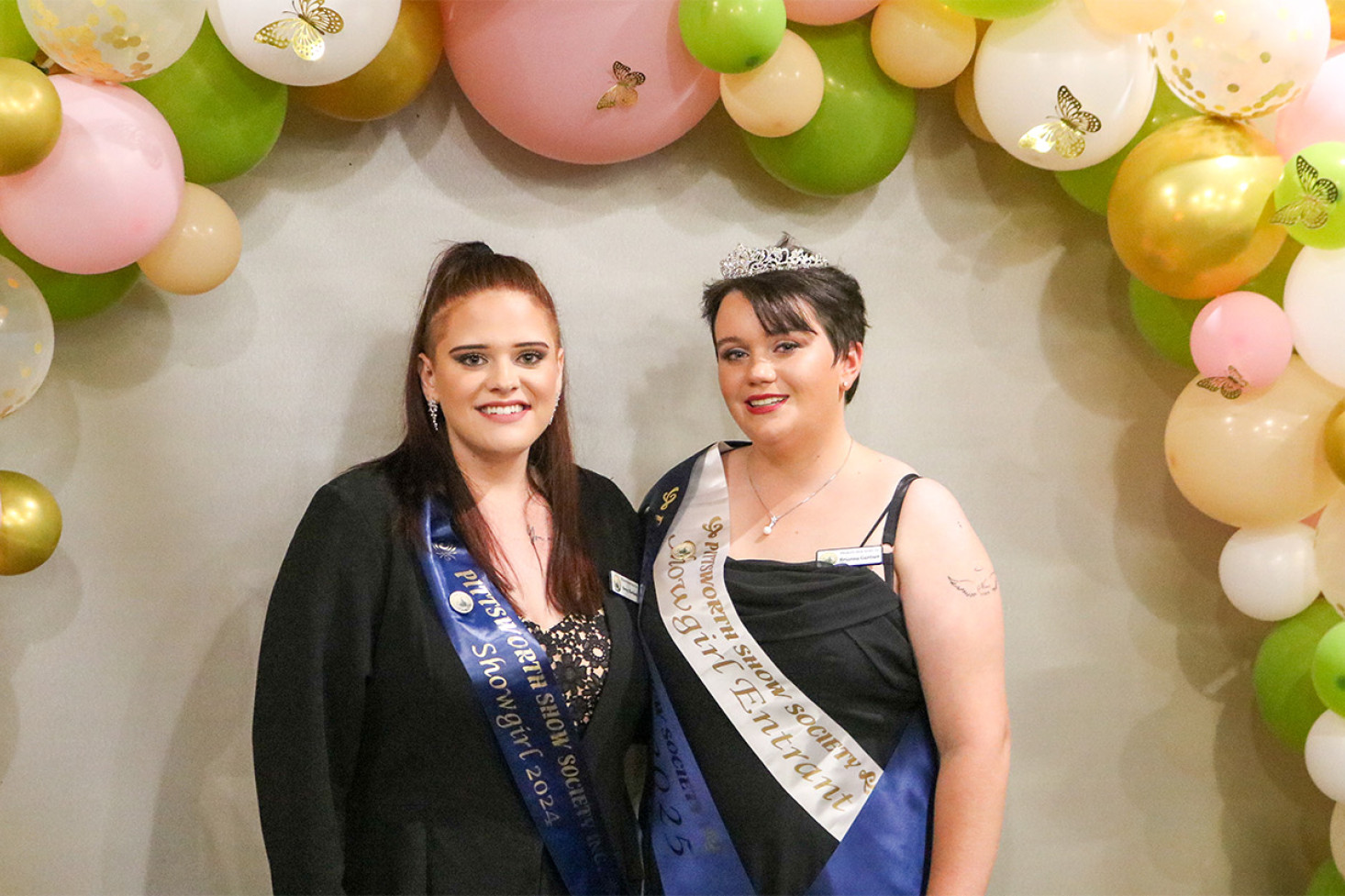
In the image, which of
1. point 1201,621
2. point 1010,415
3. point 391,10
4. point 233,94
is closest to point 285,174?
point 233,94

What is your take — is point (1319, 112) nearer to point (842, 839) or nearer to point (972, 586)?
point (972, 586)

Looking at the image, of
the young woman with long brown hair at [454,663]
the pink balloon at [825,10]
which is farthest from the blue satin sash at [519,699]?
the pink balloon at [825,10]

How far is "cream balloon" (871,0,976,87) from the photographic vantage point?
1961mm

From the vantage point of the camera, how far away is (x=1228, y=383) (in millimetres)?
1900

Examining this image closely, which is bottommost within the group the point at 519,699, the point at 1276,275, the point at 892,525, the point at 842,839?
the point at 842,839

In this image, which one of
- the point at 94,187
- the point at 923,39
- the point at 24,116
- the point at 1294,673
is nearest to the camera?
the point at 24,116

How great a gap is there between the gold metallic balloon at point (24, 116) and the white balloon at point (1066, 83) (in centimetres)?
139

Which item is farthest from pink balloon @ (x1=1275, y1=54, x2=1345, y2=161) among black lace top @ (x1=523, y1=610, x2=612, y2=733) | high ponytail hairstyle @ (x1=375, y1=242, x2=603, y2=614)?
black lace top @ (x1=523, y1=610, x2=612, y2=733)

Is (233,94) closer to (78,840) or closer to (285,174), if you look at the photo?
(285,174)

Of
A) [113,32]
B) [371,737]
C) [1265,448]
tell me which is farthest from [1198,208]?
A: [113,32]

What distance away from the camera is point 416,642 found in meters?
1.71

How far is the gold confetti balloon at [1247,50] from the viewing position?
1738 mm

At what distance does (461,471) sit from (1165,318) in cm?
125

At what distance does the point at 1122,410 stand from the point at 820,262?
0.85 meters
